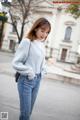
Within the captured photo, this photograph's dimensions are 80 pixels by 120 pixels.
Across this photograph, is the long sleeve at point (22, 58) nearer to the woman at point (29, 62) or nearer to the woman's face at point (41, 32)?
the woman at point (29, 62)

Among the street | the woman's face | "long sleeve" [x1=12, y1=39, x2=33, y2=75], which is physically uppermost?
the woman's face

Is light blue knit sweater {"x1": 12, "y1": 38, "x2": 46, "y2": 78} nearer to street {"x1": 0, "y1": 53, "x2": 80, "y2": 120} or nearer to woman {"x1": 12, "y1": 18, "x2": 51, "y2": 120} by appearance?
woman {"x1": 12, "y1": 18, "x2": 51, "y2": 120}

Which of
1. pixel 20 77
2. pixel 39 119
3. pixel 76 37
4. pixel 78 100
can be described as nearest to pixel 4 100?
pixel 39 119

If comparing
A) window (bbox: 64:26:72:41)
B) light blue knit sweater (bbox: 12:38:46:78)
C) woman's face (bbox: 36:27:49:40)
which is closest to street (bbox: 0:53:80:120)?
light blue knit sweater (bbox: 12:38:46:78)

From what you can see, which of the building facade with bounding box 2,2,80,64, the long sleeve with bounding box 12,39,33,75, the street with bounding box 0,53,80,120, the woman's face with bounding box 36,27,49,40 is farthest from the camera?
the building facade with bounding box 2,2,80,64

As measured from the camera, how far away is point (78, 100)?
26.9 feet

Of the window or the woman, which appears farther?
the window

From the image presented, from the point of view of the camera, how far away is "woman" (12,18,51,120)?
11.9 ft

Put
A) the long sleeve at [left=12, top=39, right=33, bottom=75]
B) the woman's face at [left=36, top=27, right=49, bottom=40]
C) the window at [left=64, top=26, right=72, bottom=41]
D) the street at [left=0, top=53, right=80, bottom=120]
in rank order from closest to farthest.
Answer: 1. the long sleeve at [left=12, top=39, right=33, bottom=75]
2. the woman's face at [left=36, top=27, right=49, bottom=40]
3. the street at [left=0, top=53, right=80, bottom=120]
4. the window at [left=64, top=26, right=72, bottom=41]

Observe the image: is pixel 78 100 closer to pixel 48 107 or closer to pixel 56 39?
pixel 48 107

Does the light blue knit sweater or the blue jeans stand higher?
the light blue knit sweater

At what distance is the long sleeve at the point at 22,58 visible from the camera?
3600mm

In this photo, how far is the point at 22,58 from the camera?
11.9ft

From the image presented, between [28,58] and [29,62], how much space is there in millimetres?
48
